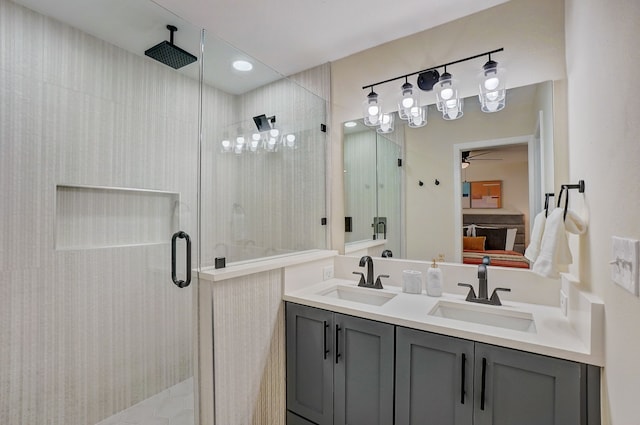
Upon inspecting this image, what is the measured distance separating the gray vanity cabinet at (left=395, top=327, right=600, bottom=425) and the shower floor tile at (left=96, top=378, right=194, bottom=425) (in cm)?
138

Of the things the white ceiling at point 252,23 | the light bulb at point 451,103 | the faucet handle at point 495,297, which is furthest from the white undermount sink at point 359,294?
the white ceiling at point 252,23

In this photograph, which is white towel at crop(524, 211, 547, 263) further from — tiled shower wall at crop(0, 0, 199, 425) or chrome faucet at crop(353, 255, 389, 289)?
tiled shower wall at crop(0, 0, 199, 425)

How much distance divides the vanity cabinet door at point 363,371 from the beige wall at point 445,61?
753 mm

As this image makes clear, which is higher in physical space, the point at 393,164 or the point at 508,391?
the point at 393,164

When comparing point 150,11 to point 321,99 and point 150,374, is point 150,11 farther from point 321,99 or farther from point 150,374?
point 150,374

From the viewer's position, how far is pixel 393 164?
2180 mm

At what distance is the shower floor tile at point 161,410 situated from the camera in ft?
6.37

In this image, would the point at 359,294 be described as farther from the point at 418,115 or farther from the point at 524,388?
the point at 418,115

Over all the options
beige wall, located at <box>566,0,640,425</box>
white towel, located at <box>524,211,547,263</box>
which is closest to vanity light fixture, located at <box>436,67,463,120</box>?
beige wall, located at <box>566,0,640,425</box>

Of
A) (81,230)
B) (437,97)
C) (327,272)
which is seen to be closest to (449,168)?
(437,97)

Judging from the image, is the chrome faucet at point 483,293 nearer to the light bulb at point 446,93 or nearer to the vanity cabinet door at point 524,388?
the vanity cabinet door at point 524,388

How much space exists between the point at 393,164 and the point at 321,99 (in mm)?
836

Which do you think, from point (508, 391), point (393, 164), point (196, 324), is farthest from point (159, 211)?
point (508, 391)

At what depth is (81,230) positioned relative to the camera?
1930mm
